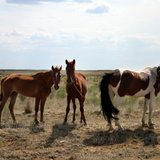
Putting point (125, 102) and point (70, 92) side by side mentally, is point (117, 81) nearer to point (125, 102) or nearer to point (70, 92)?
point (70, 92)

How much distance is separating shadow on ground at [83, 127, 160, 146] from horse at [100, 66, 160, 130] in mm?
526

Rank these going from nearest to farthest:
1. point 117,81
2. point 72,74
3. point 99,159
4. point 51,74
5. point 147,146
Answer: point 99,159 < point 147,146 < point 117,81 < point 72,74 < point 51,74

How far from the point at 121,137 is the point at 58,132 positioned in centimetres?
193

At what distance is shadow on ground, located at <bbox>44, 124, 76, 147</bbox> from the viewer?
8.67m

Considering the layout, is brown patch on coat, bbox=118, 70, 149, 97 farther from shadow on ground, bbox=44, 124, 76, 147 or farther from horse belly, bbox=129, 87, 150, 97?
shadow on ground, bbox=44, 124, 76, 147

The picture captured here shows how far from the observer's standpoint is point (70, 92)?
36.6 feet

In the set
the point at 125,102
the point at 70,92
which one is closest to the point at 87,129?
the point at 70,92

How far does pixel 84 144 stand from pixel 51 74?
383 cm

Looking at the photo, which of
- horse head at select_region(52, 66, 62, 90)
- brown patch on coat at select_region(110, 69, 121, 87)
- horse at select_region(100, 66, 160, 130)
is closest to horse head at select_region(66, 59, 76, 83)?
horse head at select_region(52, 66, 62, 90)

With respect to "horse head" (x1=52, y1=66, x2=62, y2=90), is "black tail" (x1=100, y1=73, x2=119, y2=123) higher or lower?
lower

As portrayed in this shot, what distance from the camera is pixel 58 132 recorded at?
9680mm

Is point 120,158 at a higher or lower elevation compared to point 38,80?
lower

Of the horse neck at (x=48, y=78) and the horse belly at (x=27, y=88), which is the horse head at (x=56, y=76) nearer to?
the horse neck at (x=48, y=78)

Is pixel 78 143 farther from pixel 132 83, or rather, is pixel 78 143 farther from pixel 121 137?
pixel 132 83
